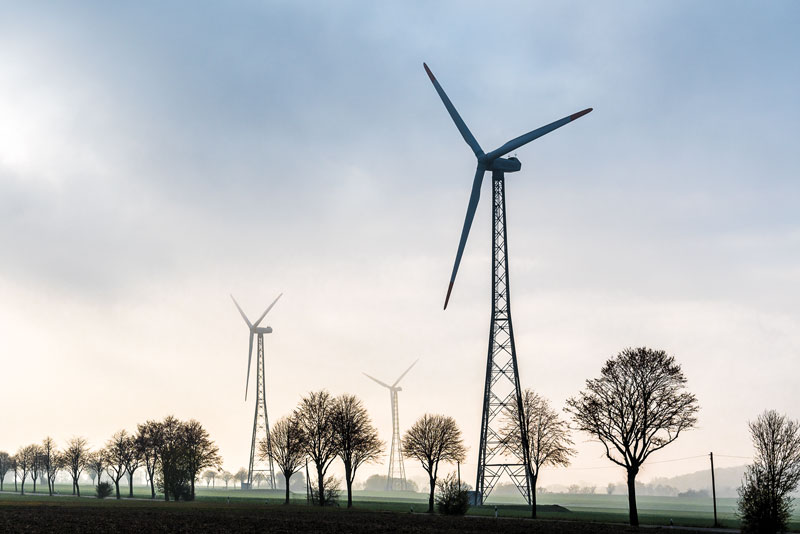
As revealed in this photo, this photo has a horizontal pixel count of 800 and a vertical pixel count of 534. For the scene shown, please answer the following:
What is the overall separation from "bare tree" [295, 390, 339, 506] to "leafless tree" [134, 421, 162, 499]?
48190 millimetres

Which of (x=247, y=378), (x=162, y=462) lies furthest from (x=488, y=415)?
(x=247, y=378)

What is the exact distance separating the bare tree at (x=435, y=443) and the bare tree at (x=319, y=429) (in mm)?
11310

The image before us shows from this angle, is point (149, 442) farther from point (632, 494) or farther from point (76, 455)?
point (632, 494)

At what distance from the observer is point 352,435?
101812 mm

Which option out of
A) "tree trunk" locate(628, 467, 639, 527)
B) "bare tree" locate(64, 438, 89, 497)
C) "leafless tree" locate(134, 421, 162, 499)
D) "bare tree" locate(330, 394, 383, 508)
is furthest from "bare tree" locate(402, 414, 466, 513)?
"bare tree" locate(64, 438, 89, 497)

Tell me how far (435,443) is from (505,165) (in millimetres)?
39439

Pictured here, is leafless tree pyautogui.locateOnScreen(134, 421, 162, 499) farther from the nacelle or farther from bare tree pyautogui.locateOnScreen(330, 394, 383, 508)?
the nacelle

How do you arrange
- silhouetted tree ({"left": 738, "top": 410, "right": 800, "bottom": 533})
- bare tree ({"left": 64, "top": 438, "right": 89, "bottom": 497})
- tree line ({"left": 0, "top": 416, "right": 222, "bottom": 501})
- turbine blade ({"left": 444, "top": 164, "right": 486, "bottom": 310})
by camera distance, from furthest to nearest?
1. bare tree ({"left": 64, "top": 438, "right": 89, "bottom": 497})
2. tree line ({"left": 0, "top": 416, "right": 222, "bottom": 501})
3. turbine blade ({"left": 444, "top": 164, "right": 486, "bottom": 310})
4. silhouetted tree ({"left": 738, "top": 410, "right": 800, "bottom": 533})

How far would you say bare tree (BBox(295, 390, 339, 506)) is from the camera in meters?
105

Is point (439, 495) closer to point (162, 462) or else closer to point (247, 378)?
point (162, 462)

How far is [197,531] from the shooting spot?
156ft

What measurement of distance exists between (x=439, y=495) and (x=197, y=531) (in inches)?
1489

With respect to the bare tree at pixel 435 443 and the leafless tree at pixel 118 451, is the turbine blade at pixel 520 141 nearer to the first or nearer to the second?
the bare tree at pixel 435 443

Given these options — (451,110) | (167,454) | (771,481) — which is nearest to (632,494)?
Result: (771,481)
